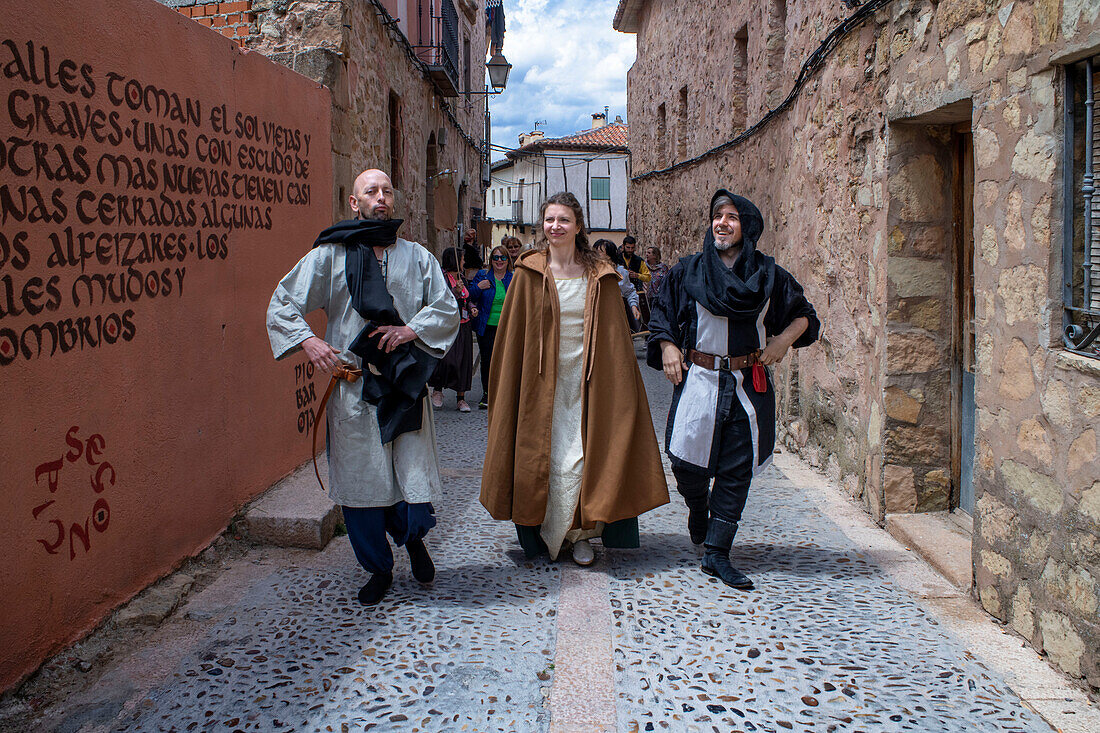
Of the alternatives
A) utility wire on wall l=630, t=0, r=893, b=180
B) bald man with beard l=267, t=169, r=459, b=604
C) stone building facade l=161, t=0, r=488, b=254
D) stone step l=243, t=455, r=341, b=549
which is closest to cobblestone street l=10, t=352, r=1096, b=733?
stone step l=243, t=455, r=341, b=549

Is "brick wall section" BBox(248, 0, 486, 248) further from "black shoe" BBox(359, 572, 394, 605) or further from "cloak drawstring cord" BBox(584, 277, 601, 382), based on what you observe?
"black shoe" BBox(359, 572, 394, 605)

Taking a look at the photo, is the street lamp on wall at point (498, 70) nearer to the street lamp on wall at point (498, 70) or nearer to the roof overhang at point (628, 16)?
the street lamp on wall at point (498, 70)

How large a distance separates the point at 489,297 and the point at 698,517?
427 cm

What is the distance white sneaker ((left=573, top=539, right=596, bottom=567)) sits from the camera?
3.92 meters

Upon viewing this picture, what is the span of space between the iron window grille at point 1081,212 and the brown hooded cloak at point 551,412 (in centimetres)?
171

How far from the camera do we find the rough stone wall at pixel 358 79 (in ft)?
20.5

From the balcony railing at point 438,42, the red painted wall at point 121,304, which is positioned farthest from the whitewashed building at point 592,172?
the red painted wall at point 121,304

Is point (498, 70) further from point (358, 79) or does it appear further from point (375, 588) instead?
point (375, 588)

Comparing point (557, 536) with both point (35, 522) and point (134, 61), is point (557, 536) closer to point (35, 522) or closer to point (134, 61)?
point (35, 522)

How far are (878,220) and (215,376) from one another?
136 inches

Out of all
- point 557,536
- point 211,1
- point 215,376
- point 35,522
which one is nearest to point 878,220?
point 557,536

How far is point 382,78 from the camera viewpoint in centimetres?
824

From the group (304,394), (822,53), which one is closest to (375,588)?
(304,394)

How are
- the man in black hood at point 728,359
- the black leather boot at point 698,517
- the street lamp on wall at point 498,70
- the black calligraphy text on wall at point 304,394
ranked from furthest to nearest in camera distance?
the street lamp on wall at point 498,70 < the black calligraphy text on wall at point 304,394 < the black leather boot at point 698,517 < the man in black hood at point 728,359
